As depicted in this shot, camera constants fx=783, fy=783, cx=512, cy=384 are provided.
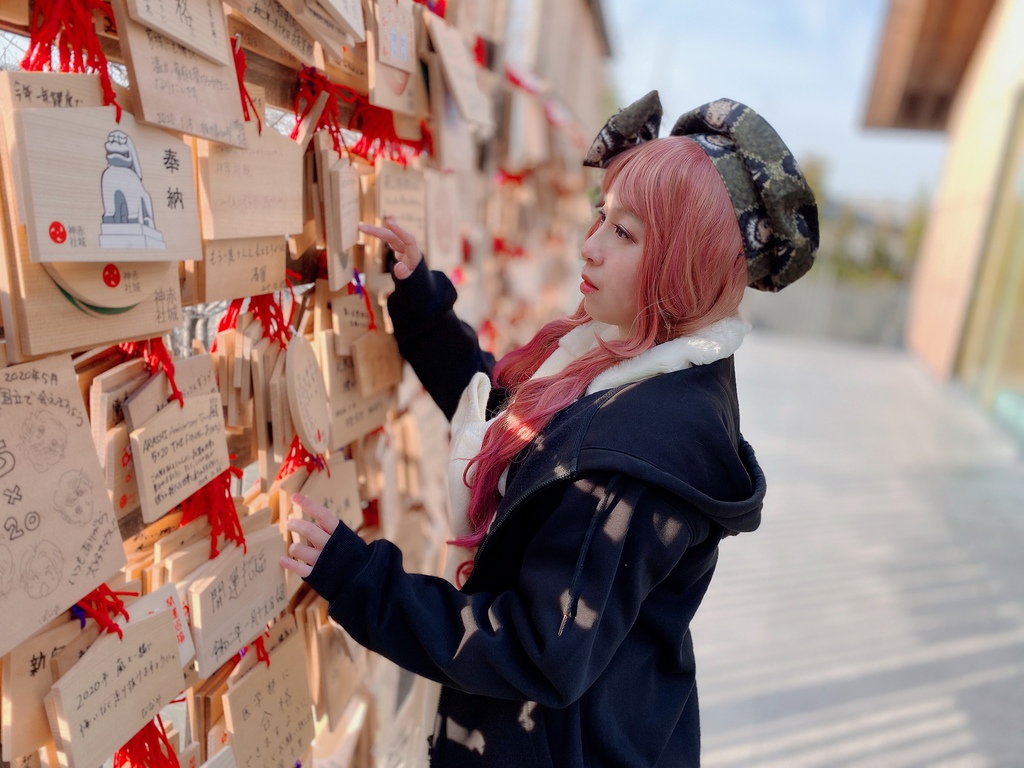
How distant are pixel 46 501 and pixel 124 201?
0.26 meters

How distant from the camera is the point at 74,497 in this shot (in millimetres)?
683

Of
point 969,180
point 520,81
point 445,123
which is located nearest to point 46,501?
point 445,123

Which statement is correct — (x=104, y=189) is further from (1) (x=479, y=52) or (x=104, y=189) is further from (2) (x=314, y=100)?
(1) (x=479, y=52)

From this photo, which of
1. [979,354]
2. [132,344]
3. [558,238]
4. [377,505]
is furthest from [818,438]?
[132,344]

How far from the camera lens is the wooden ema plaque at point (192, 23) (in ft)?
2.18

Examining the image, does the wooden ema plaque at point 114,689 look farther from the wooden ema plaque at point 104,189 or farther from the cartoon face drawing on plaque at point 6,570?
the wooden ema plaque at point 104,189

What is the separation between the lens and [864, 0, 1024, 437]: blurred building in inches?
261

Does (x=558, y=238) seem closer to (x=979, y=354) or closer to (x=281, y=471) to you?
(x=281, y=471)

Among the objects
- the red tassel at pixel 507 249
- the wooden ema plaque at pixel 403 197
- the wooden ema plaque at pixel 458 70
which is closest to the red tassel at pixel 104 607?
the wooden ema plaque at pixel 403 197

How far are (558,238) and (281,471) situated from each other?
12.6 feet

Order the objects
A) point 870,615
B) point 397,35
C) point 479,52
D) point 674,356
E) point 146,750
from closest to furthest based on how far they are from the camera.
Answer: point 146,750 → point 674,356 → point 397,35 → point 479,52 → point 870,615

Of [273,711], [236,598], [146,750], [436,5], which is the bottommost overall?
[273,711]

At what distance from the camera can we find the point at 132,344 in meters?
0.77

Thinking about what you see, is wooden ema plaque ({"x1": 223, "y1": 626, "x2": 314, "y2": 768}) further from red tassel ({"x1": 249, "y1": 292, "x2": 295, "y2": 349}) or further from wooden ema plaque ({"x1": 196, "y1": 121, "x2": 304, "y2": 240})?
wooden ema plaque ({"x1": 196, "y1": 121, "x2": 304, "y2": 240})
